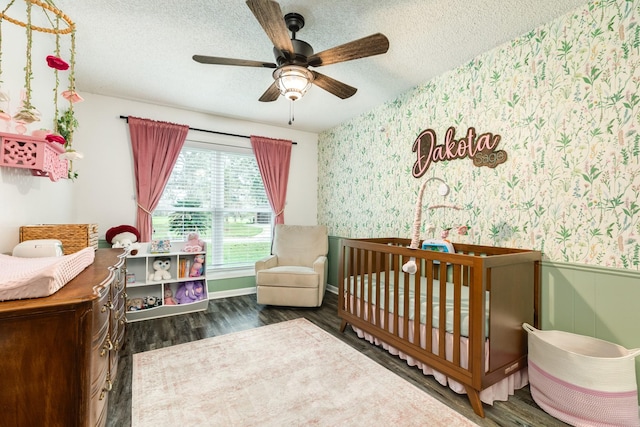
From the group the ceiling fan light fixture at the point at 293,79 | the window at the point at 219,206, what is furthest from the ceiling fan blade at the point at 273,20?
the window at the point at 219,206

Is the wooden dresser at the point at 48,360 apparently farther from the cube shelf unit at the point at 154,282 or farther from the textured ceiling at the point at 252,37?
the cube shelf unit at the point at 154,282

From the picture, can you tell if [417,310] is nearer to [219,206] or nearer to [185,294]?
[185,294]

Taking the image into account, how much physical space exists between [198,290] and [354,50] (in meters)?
2.96

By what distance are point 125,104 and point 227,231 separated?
1.92 m

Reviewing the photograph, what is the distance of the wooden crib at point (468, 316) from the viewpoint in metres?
1.62

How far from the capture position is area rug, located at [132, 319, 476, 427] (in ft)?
5.08

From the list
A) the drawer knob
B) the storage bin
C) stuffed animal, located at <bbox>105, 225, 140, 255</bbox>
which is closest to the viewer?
the drawer knob

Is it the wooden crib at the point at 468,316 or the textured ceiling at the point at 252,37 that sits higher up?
the textured ceiling at the point at 252,37

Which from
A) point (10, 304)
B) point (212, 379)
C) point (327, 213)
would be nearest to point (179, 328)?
point (212, 379)

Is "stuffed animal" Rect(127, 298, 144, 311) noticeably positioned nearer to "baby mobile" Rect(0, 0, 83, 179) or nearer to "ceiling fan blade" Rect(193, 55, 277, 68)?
"baby mobile" Rect(0, 0, 83, 179)

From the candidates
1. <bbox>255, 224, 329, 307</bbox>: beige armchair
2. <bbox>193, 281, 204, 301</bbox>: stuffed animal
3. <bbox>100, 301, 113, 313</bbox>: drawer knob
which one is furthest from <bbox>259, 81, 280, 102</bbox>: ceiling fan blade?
<bbox>193, 281, 204, 301</bbox>: stuffed animal

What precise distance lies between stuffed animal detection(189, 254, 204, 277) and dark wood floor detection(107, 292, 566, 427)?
0.45m

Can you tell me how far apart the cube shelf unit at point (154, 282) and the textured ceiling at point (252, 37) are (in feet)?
5.91

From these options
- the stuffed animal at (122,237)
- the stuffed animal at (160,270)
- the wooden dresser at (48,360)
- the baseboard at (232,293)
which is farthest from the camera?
the baseboard at (232,293)
